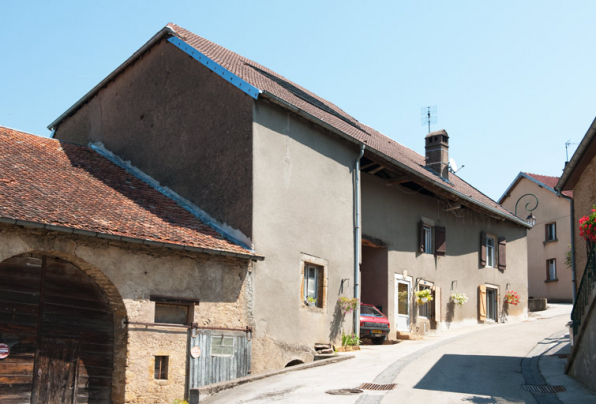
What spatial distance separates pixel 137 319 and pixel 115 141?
816 cm

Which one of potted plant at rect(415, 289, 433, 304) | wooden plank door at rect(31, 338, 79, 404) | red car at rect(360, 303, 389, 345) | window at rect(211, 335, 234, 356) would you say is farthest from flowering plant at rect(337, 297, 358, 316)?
wooden plank door at rect(31, 338, 79, 404)

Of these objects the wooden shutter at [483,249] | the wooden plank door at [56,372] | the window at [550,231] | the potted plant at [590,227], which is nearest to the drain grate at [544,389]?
the potted plant at [590,227]

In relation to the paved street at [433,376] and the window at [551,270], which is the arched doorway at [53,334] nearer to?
the paved street at [433,376]

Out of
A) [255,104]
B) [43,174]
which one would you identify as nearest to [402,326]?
[255,104]

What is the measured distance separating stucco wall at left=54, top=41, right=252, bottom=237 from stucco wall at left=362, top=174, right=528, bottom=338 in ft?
17.7

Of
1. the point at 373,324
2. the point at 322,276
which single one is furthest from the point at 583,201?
the point at 373,324

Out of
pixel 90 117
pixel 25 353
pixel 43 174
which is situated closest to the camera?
pixel 25 353

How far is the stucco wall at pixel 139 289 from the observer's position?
1216 centimetres

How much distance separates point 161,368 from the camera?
13.0 meters

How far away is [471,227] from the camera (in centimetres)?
2489

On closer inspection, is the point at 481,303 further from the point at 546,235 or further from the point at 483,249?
the point at 546,235

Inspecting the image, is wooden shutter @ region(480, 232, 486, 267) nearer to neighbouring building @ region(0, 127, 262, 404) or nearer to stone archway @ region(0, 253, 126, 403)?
neighbouring building @ region(0, 127, 262, 404)

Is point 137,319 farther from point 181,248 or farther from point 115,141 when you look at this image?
point 115,141

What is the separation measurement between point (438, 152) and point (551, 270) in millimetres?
12258
